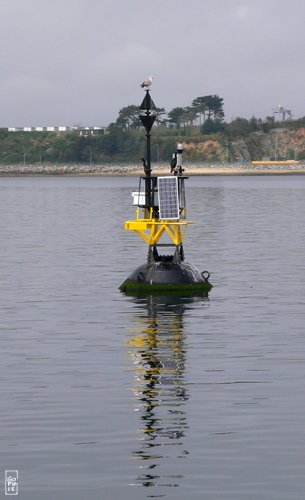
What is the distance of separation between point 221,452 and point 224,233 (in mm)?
78472

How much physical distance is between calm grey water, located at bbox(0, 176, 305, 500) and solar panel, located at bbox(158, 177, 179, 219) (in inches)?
138

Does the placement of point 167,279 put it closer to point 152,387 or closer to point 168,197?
point 168,197

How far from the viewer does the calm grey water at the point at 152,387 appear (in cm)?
2406

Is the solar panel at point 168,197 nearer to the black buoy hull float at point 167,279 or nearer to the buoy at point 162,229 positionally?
the buoy at point 162,229

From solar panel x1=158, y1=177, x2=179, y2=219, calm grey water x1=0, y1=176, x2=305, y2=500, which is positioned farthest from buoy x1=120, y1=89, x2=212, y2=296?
calm grey water x1=0, y1=176, x2=305, y2=500

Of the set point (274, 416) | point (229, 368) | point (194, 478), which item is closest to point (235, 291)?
point (229, 368)

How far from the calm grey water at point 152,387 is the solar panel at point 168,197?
11.5ft

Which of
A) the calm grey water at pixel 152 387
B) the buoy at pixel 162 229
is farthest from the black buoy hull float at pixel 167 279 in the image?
the calm grey water at pixel 152 387

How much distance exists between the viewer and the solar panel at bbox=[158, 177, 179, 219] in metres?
49.3

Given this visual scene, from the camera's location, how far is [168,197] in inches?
1946

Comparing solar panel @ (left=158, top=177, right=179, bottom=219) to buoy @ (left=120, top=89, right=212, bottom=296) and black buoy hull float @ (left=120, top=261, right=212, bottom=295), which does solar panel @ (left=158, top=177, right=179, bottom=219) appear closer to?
buoy @ (left=120, top=89, right=212, bottom=296)

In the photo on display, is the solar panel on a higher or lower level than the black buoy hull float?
higher

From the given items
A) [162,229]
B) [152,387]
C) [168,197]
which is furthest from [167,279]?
[152,387]

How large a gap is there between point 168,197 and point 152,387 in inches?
712
